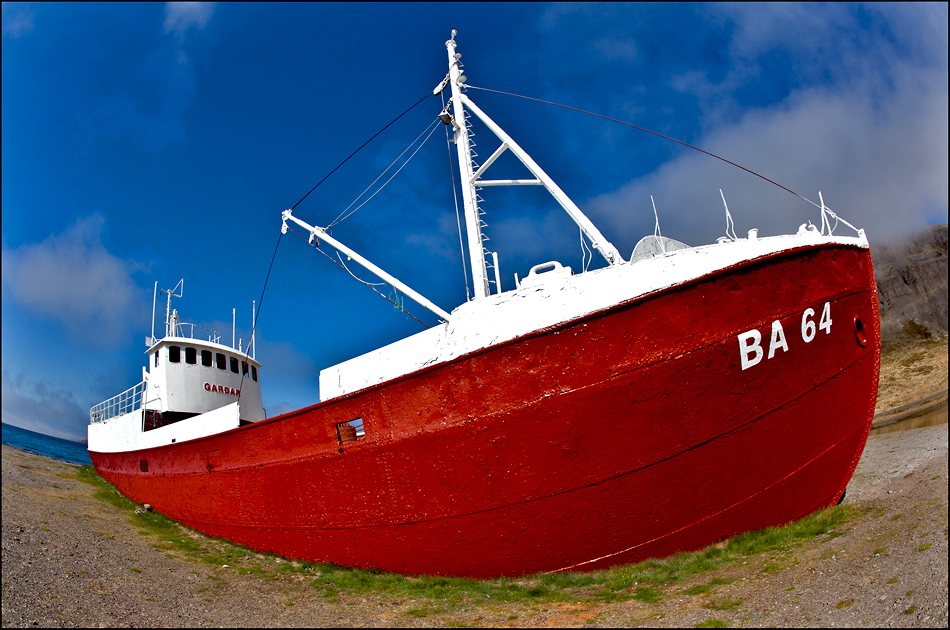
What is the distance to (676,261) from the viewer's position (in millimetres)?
5195

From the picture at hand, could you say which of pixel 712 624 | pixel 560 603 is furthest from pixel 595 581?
pixel 712 624

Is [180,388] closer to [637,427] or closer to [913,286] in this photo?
[637,427]

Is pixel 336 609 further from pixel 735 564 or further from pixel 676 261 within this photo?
pixel 676 261

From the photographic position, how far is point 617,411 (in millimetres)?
5234

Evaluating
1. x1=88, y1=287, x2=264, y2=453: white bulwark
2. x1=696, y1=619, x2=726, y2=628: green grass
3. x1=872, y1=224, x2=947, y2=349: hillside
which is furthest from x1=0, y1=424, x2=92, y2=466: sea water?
x1=872, y1=224, x2=947, y2=349: hillside

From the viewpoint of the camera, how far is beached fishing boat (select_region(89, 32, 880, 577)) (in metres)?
5.18

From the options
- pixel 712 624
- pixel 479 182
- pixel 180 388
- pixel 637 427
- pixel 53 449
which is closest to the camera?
pixel 712 624

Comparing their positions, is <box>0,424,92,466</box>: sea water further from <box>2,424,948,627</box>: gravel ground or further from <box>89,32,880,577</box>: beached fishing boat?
<box>89,32,880,577</box>: beached fishing boat

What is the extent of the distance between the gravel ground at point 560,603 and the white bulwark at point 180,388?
14.5 feet

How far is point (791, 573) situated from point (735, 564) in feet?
2.07

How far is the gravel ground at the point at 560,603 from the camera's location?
385 cm

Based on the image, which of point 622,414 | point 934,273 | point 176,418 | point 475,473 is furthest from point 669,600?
point 934,273

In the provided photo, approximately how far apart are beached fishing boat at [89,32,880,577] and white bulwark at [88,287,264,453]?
8.49 metres

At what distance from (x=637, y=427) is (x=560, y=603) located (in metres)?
2.04
